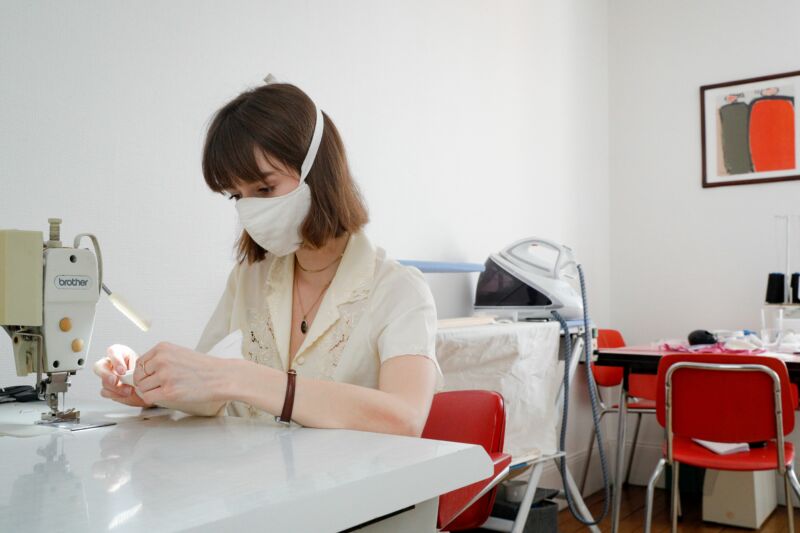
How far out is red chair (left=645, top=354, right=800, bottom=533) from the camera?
246 centimetres

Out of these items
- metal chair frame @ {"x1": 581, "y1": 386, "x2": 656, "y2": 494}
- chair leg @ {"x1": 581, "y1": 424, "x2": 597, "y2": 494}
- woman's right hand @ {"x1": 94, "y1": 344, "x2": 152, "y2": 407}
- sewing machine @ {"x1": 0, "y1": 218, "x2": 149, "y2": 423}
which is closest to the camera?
sewing machine @ {"x1": 0, "y1": 218, "x2": 149, "y2": 423}

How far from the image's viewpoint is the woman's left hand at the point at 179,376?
0.99m

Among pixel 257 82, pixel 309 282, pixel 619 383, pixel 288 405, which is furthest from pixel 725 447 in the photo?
pixel 288 405

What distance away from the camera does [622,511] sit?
367 cm

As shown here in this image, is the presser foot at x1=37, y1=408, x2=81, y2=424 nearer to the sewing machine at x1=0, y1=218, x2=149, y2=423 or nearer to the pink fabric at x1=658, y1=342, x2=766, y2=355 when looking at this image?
the sewing machine at x1=0, y1=218, x2=149, y2=423

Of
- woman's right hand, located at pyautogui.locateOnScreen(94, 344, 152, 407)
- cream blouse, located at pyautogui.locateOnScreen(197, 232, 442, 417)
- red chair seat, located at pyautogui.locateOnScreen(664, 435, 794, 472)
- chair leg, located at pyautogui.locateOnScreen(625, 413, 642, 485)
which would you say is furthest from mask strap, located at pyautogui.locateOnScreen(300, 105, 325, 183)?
chair leg, located at pyautogui.locateOnScreen(625, 413, 642, 485)

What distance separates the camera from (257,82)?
2.19 meters

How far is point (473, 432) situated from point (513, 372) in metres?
0.84

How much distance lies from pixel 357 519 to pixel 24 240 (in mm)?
698

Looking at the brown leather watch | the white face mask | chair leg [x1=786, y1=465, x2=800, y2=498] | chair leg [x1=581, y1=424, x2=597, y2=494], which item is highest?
the white face mask

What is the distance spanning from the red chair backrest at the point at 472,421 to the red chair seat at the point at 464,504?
0.04 m

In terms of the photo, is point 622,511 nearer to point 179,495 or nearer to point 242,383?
point 242,383

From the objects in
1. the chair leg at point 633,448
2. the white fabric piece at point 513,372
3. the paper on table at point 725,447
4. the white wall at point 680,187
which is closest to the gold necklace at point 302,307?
the white fabric piece at point 513,372

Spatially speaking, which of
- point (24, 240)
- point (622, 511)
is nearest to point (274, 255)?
point (24, 240)
